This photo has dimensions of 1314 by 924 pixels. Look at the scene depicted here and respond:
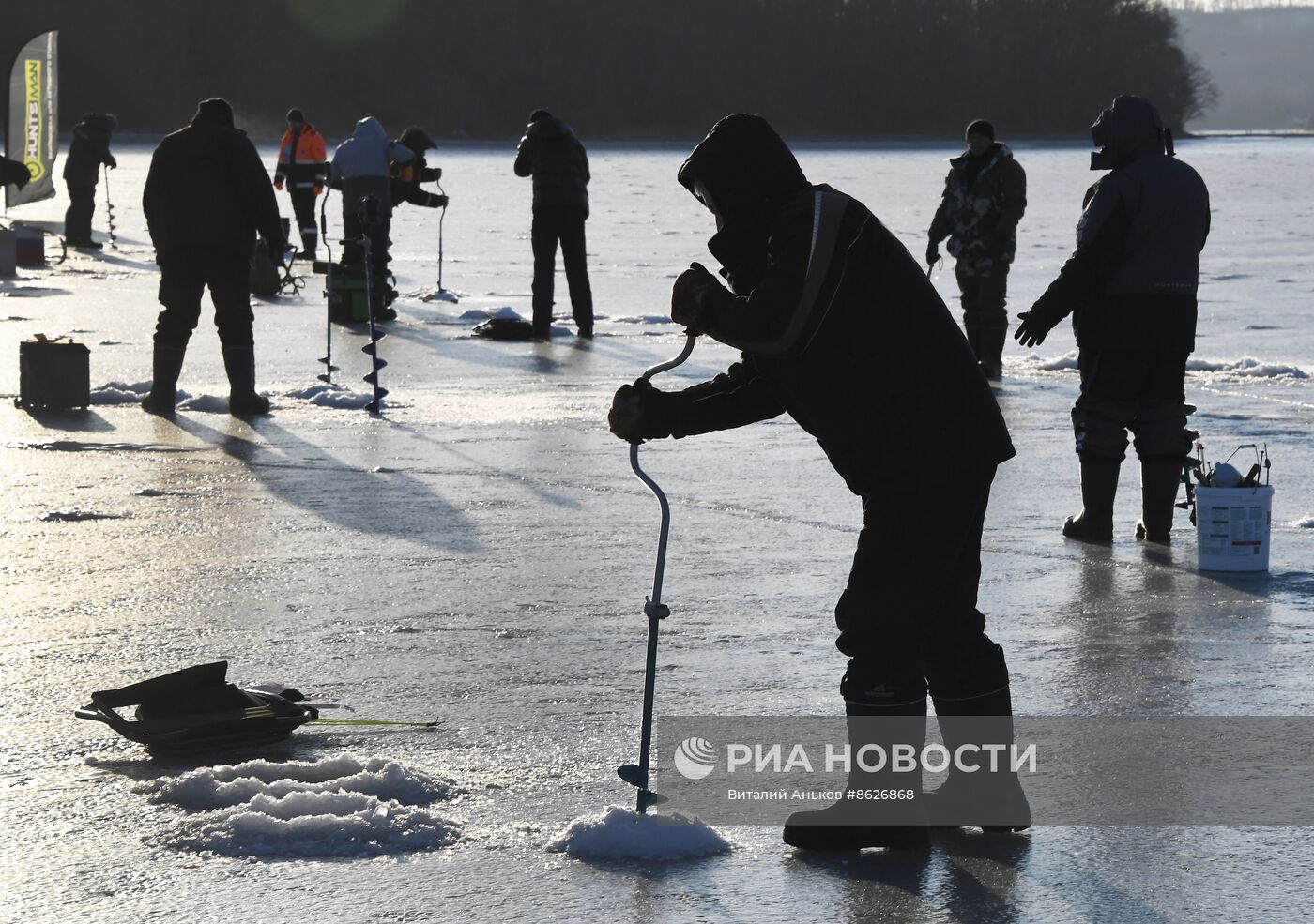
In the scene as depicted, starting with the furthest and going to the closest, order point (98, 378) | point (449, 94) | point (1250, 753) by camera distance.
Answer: point (449, 94), point (98, 378), point (1250, 753)

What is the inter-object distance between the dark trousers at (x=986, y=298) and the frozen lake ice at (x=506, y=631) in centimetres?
48

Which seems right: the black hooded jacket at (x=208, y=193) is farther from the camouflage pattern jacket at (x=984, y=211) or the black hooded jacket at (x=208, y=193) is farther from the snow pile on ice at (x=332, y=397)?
the camouflage pattern jacket at (x=984, y=211)

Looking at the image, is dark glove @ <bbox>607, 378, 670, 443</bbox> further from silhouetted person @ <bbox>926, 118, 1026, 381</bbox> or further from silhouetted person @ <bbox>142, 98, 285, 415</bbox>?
silhouetted person @ <bbox>926, 118, 1026, 381</bbox>

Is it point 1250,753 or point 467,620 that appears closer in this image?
point 1250,753

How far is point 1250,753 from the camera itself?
4.63 m

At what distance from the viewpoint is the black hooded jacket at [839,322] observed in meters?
3.61

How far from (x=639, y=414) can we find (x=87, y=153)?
21.5 m

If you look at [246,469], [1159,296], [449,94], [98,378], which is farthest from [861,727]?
[449,94]

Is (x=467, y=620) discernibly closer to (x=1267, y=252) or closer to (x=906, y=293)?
(x=906, y=293)

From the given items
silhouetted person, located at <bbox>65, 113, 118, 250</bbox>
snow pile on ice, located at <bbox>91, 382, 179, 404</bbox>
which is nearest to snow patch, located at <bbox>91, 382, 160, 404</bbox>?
snow pile on ice, located at <bbox>91, 382, 179, 404</bbox>

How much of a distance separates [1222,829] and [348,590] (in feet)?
10.9

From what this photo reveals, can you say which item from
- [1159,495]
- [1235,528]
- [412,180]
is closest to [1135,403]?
[1159,495]

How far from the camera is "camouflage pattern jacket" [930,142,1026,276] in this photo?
1272cm

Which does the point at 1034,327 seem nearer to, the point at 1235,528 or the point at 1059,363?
the point at 1235,528
